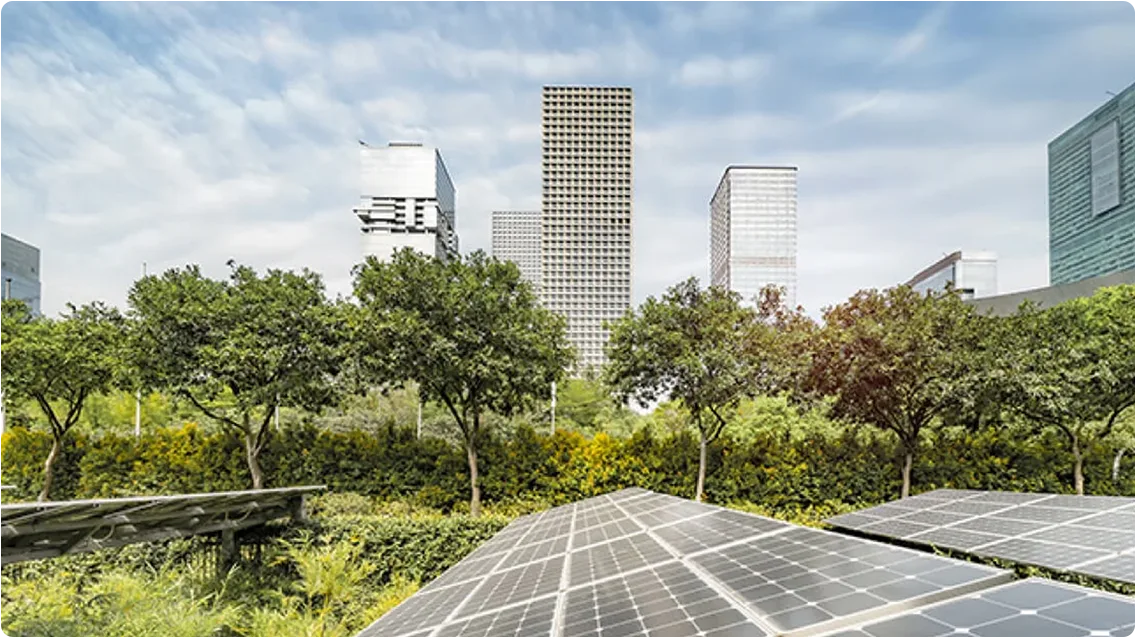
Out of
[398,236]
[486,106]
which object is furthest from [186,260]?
[398,236]

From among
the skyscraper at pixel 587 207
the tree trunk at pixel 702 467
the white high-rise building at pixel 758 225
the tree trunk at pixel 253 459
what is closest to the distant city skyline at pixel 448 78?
the tree trunk at pixel 253 459

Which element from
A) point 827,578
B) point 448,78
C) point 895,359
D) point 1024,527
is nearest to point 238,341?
point 448,78

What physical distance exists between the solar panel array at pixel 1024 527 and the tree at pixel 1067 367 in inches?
194

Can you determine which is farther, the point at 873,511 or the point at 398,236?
the point at 398,236

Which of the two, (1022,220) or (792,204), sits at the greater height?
(792,204)

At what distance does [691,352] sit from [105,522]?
942 cm

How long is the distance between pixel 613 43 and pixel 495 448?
1045 cm

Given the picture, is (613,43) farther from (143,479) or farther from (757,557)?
(143,479)

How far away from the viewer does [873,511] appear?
811cm

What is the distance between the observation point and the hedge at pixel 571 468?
13.3m

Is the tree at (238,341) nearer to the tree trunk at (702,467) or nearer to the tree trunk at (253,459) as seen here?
the tree trunk at (253,459)

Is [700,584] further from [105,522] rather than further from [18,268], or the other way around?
Answer: [18,268]

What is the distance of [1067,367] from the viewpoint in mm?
12188

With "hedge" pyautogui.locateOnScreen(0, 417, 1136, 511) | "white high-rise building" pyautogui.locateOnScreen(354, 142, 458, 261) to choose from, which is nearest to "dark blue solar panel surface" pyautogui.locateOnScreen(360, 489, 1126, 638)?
"hedge" pyautogui.locateOnScreen(0, 417, 1136, 511)
